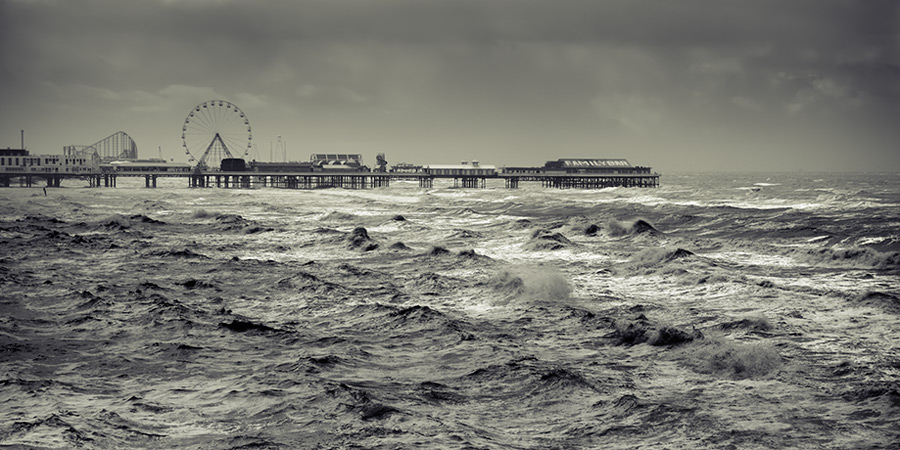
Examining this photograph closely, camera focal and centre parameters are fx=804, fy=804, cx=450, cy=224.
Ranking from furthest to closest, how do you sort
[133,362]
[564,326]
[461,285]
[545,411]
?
[461,285]
[564,326]
[133,362]
[545,411]

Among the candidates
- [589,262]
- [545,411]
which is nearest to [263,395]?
[545,411]

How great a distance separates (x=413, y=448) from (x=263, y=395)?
191 inches

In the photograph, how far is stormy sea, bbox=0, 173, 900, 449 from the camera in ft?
55.0

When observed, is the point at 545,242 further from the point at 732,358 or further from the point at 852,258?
the point at 732,358

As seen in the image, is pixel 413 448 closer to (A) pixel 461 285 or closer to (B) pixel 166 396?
(B) pixel 166 396

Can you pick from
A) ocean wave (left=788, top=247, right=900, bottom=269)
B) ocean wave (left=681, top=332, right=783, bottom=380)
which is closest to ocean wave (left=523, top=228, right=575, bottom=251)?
ocean wave (left=788, top=247, right=900, bottom=269)

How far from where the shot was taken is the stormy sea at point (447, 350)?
16750 millimetres

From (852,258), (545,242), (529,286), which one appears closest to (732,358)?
(529,286)

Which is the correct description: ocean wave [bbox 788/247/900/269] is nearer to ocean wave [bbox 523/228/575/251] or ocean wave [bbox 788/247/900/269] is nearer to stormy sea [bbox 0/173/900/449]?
stormy sea [bbox 0/173/900/449]

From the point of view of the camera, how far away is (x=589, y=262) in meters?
47.2

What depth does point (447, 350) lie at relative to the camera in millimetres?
23891

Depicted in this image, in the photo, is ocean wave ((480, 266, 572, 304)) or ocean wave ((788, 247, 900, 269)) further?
ocean wave ((788, 247, 900, 269))

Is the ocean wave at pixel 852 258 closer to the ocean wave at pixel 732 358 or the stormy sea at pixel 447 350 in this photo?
the stormy sea at pixel 447 350

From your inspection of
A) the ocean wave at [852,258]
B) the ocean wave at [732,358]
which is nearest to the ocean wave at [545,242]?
the ocean wave at [852,258]
